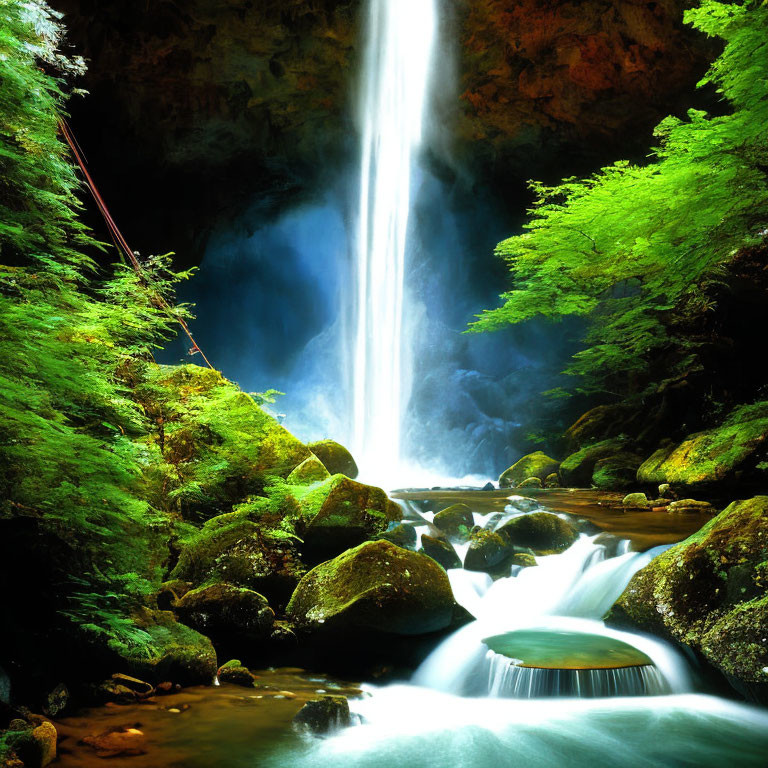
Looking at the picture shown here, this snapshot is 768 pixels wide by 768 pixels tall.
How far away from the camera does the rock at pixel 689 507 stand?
8055 millimetres

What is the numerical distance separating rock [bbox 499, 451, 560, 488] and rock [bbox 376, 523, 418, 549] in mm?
8347

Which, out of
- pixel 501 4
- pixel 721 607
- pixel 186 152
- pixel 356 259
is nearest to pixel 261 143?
pixel 186 152

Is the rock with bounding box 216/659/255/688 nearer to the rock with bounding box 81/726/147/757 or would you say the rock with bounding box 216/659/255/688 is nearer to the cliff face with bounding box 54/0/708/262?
the rock with bounding box 81/726/147/757

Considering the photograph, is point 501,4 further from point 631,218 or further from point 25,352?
point 25,352

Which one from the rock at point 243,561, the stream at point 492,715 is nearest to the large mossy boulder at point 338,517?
the rock at point 243,561

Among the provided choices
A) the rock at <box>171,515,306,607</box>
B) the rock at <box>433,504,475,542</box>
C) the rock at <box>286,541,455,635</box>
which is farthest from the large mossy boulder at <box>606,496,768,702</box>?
the rock at <box>171,515,306,607</box>

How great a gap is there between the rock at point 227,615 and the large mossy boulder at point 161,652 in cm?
44

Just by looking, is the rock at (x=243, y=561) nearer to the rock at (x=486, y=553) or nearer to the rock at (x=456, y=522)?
the rock at (x=486, y=553)

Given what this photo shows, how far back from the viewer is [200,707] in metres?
3.68

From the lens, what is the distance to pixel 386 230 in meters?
22.9

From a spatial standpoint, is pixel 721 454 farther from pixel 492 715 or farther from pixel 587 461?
pixel 492 715

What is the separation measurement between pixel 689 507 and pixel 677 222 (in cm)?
461

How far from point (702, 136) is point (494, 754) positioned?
20.3 feet

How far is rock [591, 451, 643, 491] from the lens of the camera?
11.3 m
